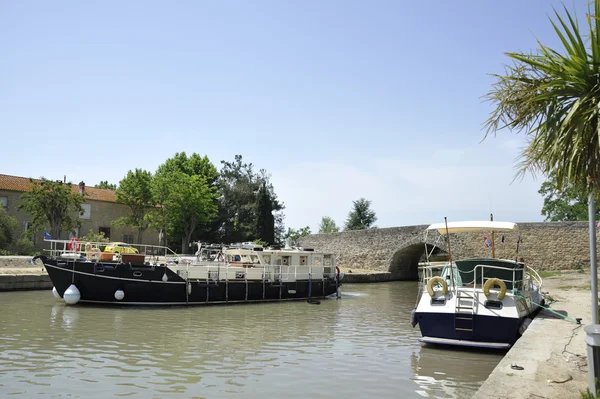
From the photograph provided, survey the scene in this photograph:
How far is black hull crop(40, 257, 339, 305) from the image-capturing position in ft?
53.1

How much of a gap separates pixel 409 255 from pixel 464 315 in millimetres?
26569

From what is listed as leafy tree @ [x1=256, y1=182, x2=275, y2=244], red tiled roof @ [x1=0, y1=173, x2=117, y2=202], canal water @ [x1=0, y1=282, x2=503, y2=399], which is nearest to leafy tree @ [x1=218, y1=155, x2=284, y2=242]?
leafy tree @ [x1=256, y1=182, x2=275, y2=244]

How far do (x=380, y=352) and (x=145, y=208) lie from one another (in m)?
34.2

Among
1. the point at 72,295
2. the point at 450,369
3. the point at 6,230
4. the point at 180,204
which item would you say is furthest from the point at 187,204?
the point at 450,369

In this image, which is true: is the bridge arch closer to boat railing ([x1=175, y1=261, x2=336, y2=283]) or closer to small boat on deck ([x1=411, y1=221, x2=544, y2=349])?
boat railing ([x1=175, y1=261, x2=336, y2=283])

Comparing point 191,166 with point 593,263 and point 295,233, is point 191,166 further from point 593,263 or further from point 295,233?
point 593,263

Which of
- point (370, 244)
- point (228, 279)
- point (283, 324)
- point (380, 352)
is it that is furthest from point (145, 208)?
point (380, 352)

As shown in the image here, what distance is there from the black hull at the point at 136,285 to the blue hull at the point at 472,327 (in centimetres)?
953

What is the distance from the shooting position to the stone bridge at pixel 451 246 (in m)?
26.4

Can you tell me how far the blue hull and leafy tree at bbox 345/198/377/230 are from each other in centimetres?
4436

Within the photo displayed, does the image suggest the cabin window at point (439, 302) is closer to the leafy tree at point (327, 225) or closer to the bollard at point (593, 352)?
the bollard at point (593, 352)

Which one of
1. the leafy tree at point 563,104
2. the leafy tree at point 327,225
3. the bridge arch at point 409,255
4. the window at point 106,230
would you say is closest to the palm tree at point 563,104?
the leafy tree at point 563,104

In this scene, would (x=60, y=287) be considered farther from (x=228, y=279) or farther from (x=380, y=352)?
(x=380, y=352)

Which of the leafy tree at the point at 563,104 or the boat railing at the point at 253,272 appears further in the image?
the boat railing at the point at 253,272
